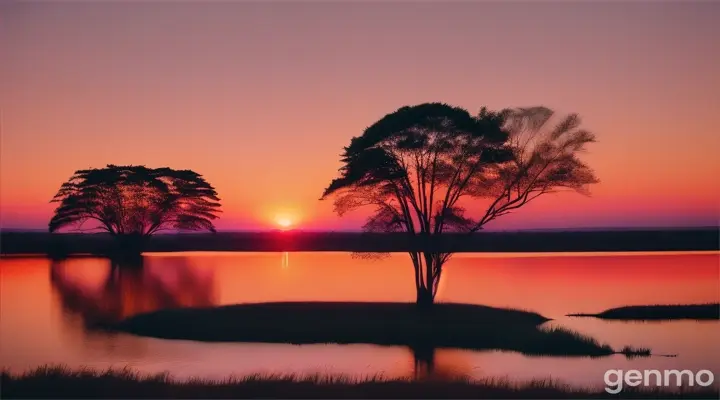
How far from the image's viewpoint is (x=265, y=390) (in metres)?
19.6

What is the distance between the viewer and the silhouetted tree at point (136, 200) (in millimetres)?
91688

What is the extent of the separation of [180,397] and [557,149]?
87.9ft

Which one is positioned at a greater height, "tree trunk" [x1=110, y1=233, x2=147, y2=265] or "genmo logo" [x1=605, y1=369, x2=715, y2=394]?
"tree trunk" [x1=110, y1=233, x2=147, y2=265]

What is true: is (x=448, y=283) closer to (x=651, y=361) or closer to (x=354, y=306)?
(x=354, y=306)

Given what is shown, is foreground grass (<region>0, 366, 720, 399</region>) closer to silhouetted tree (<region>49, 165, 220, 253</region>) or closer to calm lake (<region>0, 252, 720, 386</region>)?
calm lake (<region>0, 252, 720, 386</region>)

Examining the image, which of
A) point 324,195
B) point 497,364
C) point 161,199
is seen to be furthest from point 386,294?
point 161,199

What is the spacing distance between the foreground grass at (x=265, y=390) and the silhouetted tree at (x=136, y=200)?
7365 cm

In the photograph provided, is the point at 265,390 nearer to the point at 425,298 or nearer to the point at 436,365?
the point at 436,365

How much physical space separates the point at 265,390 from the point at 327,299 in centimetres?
2922

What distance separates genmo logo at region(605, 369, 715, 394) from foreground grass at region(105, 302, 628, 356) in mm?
4467

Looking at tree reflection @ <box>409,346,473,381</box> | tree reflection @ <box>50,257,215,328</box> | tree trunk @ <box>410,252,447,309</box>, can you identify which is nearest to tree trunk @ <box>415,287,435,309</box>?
tree trunk @ <box>410,252,447,309</box>

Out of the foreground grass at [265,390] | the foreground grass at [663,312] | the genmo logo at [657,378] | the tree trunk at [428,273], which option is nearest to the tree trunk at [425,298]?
the tree trunk at [428,273]

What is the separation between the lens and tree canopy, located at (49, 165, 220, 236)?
9169 centimetres

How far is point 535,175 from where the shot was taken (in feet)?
127
